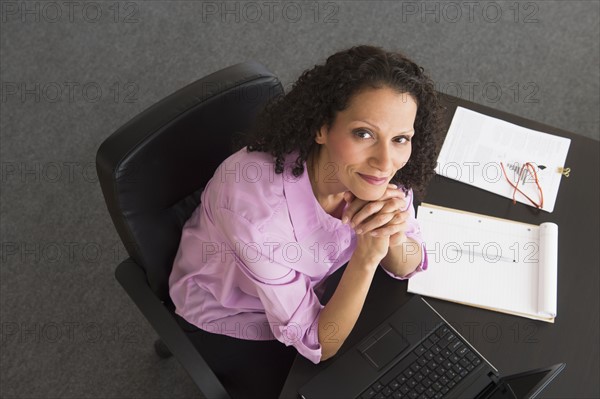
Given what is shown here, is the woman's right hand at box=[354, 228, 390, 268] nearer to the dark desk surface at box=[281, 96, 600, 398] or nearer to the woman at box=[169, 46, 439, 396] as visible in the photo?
the woman at box=[169, 46, 439, 396]

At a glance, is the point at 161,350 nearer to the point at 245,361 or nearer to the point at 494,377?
the point at 245,361

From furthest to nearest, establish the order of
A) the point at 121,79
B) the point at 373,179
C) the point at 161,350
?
the point at 121,79 < the point at 161,350 < the point at 373,179

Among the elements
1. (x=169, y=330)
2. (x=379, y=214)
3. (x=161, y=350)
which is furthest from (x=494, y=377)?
(x=161, y=350)

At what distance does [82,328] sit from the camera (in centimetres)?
196

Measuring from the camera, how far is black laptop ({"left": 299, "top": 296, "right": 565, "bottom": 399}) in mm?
1137

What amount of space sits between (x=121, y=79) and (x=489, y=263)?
1.73 meters

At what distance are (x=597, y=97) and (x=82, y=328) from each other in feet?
7.30

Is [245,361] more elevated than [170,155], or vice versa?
[170,155]

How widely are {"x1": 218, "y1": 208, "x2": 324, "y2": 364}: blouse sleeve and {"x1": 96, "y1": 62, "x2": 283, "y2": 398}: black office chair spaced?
14cm

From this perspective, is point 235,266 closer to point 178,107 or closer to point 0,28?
point 178,107

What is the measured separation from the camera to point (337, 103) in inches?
41.9

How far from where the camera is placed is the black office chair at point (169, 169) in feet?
3.60

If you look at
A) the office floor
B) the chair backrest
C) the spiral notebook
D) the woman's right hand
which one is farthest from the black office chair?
the office floor

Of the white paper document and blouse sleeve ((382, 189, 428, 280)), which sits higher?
the white paper document
